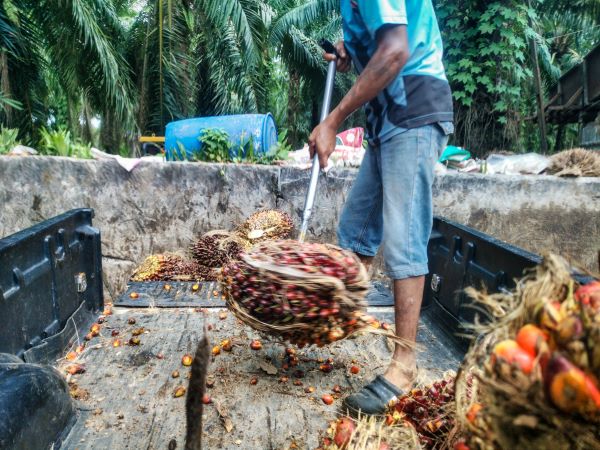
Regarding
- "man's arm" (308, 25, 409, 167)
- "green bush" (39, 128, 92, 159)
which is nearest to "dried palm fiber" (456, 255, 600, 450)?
"man's arm" (308, 25, 409, 167)

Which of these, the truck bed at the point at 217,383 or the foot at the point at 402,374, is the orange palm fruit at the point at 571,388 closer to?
the truck bed at the point at 217,383

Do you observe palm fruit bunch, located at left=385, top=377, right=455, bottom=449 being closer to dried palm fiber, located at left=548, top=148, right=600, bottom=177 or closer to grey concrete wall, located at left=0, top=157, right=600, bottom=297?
grey concrete wall, located at left=0, top=157, right=600, bottom=297

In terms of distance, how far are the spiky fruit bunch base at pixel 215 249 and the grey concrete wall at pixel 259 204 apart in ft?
0.78

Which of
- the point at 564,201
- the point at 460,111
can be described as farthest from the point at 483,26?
the point at 564,201

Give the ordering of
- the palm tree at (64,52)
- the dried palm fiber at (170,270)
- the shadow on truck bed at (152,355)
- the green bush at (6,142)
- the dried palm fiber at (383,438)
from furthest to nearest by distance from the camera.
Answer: the palm tree at (64,52) → the green bush at (6,142) → the dried palm fiber at (170,270) → the shadow on truck bed at (152,355) → the dried palm fiber at (383,438)

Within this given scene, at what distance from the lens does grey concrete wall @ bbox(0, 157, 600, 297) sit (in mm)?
3619

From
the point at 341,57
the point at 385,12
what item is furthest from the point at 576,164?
the point at 385,12

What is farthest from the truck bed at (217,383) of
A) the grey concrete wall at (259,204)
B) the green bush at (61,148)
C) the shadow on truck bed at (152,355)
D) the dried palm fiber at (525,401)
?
the green bush at (61,148)

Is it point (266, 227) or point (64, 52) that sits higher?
point (64, 52)

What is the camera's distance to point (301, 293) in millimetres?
1581

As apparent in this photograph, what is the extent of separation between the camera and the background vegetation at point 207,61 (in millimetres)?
6363

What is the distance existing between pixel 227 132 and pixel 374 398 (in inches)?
122

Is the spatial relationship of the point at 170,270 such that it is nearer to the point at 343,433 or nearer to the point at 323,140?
the point at 323,140

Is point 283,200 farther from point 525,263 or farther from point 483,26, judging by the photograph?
point 483,26
